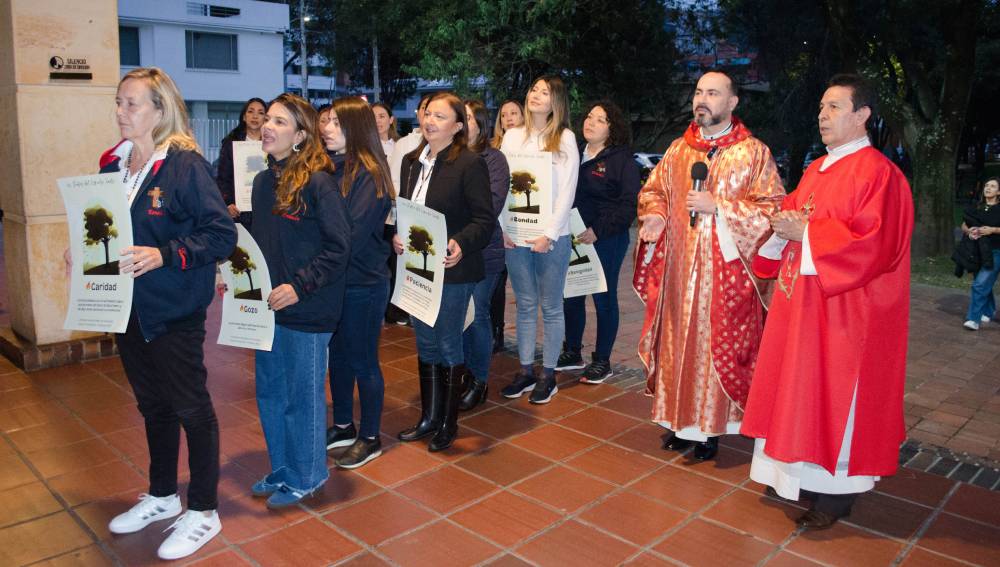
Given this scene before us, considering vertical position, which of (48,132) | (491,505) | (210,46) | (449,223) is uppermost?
(210,46)

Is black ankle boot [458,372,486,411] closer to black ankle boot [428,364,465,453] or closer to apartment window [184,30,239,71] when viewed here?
black ankle boot [428,364,465,453]

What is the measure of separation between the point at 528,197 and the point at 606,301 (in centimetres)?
102

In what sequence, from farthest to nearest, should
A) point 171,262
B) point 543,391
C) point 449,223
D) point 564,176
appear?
point 543,391 → point 564,176 → point 449,223 → point 171,262

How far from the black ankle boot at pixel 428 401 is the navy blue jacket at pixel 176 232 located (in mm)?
1505

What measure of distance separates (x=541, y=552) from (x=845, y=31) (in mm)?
11101

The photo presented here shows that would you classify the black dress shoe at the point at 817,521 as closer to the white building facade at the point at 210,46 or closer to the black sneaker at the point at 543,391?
the black sneaker at the point at 543,391

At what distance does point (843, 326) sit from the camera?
11.6 ft

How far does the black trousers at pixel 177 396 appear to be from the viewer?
3.27 meters

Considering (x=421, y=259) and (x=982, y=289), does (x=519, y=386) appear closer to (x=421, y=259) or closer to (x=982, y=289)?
(x=421, y=259)

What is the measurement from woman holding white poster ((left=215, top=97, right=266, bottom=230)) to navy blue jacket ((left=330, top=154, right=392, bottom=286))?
2266 millimetres

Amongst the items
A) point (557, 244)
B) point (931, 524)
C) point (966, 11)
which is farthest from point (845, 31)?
point (931, 524)

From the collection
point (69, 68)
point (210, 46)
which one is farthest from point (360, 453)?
point (210, 46)

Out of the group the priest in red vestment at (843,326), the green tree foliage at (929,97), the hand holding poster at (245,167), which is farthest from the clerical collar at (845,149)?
the green tree foliage at (929,97)

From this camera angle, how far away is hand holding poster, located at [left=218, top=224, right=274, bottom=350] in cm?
347
